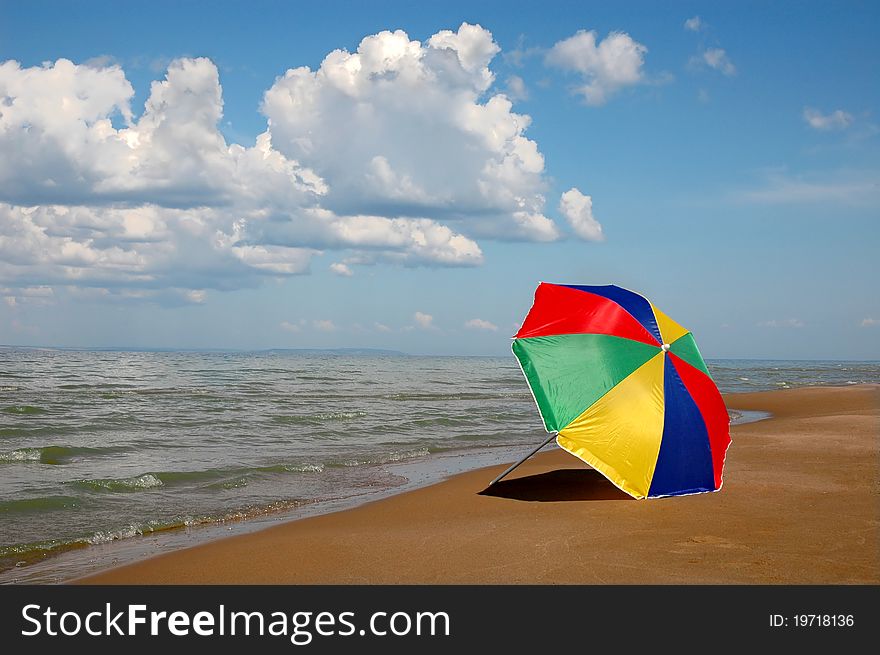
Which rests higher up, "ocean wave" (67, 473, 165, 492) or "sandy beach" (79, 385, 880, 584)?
"sandy beach" (79, 385, 880, 584)

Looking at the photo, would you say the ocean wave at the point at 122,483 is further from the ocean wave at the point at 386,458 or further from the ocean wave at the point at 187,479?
the ocean wave at the point at 386,458

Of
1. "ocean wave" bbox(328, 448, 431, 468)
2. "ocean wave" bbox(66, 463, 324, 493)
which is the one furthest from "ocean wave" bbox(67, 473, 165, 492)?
"ocean wave" bbox(328, 448, 431, 468)

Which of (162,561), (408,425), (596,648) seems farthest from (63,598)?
(408,425)

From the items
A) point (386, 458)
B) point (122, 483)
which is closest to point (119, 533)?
point (122, 483)

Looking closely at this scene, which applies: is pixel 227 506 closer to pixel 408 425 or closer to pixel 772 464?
pixel 772 464

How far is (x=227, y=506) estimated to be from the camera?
1060 centimetres

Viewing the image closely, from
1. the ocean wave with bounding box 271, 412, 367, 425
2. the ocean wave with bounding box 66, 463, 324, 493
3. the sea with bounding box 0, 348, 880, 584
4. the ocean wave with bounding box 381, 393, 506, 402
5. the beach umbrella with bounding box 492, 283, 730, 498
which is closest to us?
the beach umbrella with bounding box 492, 283, 730, 498

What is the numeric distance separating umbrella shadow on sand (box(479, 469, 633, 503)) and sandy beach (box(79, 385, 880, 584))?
0.09ft

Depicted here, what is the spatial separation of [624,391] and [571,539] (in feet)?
6.67

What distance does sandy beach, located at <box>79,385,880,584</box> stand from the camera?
6.34 meters

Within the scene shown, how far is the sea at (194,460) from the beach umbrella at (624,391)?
395 centimetres

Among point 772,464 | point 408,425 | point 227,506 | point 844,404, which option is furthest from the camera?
point 844,404

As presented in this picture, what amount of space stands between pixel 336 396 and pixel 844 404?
2043 centimetres

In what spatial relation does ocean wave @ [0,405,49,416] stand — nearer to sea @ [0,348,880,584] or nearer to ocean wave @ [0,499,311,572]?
sea @ [0,348,880,584]
